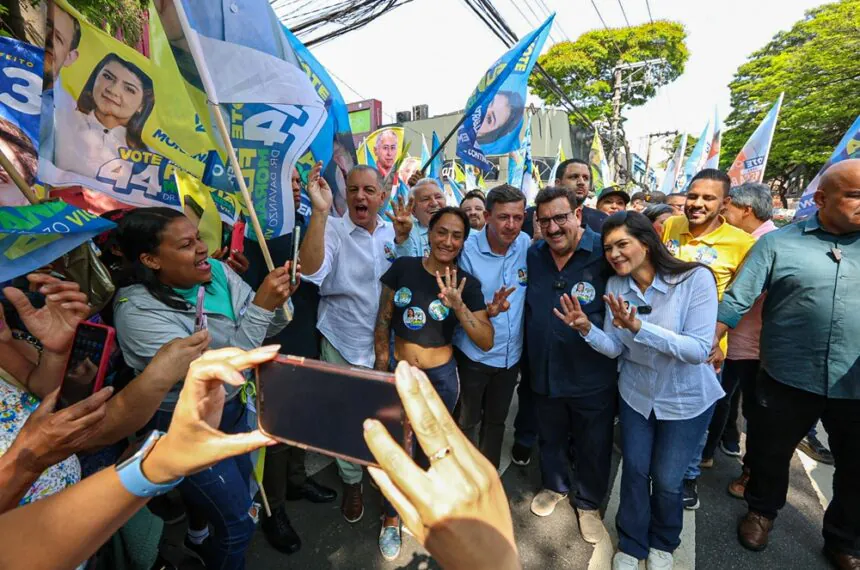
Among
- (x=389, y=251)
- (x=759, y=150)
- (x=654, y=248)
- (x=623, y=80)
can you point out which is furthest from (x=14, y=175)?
(x=623, y=80)

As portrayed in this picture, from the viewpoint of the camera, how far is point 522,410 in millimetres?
3334

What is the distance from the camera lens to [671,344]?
1.92 m

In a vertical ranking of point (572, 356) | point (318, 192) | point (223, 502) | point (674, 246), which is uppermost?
point (318, 192)

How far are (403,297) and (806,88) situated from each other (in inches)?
909

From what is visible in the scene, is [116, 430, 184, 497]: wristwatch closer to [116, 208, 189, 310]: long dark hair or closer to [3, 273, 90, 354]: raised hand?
[3, 273, 90, 354]: raised hand

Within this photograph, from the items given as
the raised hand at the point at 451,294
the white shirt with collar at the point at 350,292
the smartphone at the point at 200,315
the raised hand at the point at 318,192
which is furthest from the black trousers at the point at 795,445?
the smartphone at the point at 200,315

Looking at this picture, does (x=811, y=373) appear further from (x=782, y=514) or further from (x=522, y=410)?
(x=522, y=410)

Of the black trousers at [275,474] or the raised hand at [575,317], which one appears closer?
the raised hand at [575,317]

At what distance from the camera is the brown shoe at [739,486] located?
111 inches

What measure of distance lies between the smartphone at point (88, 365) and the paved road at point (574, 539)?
5.17 feet

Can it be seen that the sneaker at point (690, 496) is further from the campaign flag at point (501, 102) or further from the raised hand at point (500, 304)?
the campaign flag at point (501, 102)

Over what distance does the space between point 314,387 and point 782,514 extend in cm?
339

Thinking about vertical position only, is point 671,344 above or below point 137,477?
below

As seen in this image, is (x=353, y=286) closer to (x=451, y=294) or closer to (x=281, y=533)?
(x=451, y=294)
